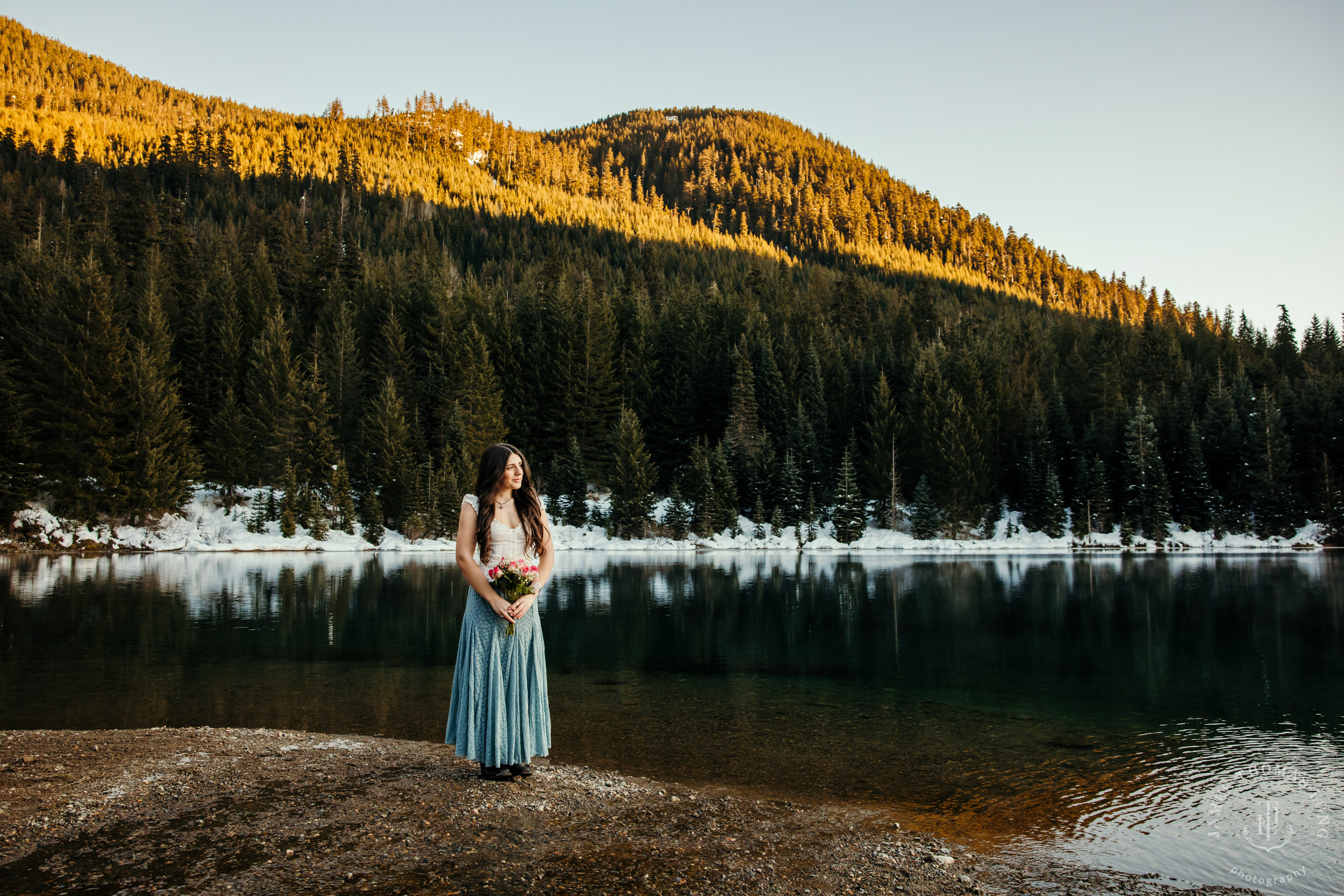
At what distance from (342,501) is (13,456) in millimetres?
19743

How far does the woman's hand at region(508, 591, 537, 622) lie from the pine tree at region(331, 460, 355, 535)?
58.8m

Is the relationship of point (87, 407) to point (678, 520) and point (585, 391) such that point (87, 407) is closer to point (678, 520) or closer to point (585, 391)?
point (585, 391)

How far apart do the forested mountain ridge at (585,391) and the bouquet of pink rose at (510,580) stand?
53913 mm

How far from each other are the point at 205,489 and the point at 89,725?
56.9 meters

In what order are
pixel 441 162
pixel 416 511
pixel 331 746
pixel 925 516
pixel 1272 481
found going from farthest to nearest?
pixel 441 162 < pixel 925 516 < pixel 1272 481 < pixel 416 511 < pixel 331 746

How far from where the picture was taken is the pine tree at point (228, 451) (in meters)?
59.1

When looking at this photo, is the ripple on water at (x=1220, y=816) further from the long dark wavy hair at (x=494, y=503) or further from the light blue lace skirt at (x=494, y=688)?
the long dark wavy hair at (x=494, y=503)

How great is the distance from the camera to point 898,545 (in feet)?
230

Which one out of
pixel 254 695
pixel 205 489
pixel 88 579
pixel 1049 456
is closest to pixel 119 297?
pixel 205 489

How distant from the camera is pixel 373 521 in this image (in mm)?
61438

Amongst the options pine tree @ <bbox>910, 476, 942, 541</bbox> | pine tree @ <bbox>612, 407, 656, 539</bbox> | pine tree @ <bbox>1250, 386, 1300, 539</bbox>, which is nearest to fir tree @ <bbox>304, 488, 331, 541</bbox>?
pine tree @ <bbox>612, 407, 656, 539</bbox>

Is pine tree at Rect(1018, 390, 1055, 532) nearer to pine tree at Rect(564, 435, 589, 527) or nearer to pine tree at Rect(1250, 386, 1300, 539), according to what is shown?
pine tree at Rect(1250, 386, 1300, 539)

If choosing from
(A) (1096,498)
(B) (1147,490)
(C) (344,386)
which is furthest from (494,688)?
(B) (1147,490)

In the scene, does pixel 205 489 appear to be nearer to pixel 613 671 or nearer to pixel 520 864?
pixel 613 671
